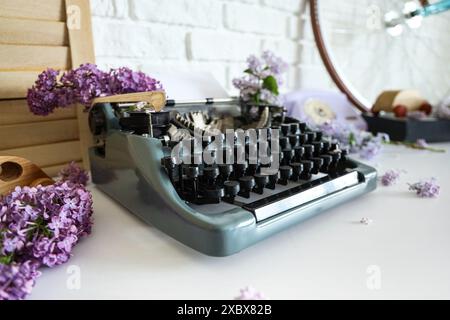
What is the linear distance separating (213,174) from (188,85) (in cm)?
51

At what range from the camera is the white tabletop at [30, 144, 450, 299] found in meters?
0.37

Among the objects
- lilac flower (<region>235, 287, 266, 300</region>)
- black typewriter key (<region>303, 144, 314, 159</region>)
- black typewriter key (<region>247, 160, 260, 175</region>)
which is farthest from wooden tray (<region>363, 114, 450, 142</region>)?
lilac flower (<region>235, 287, 266, 300</region>)

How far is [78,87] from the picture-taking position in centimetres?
68

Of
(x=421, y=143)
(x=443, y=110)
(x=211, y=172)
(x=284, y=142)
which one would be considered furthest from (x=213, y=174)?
(x=443, y=110)

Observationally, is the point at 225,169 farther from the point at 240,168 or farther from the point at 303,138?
the point at 303,138

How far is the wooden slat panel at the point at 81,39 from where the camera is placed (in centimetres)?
78

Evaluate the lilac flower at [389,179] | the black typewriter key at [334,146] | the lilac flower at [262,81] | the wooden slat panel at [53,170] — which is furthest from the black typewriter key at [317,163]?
the wooden slat panel at [53,170]

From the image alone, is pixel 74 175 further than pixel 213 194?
Yes

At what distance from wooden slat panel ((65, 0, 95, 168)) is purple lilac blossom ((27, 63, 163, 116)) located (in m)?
0.13

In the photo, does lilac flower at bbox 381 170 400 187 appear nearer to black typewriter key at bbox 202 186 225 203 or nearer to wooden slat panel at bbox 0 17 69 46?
black typewriter key at bbox 202 186 225 203

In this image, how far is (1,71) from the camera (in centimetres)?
69

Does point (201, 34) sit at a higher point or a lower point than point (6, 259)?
higher

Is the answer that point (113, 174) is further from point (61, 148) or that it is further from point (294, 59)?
point (294, 59)

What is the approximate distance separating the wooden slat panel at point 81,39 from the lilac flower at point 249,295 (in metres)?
0.64
